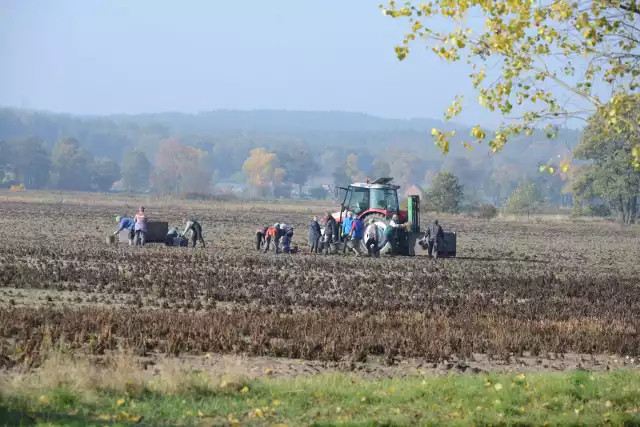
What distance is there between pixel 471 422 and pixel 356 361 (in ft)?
12.9

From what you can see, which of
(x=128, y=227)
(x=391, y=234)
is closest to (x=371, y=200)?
(x=391, y=234)

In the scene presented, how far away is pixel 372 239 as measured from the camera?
3559 centimetres

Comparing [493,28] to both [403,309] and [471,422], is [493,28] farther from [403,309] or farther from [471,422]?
[403,309]

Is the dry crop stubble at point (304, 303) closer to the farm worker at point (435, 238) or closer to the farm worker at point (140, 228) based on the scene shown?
the farm worker at point (140, 228)

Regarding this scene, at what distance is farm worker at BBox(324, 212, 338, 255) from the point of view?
118ft

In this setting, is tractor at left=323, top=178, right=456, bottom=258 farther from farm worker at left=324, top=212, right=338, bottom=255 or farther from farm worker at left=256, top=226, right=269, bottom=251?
farm worker at left=256, top=226, right=269, bottom=251

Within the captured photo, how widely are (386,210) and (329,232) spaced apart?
7.27 feet

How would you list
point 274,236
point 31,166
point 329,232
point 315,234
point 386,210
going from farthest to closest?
1. point 31,166
2. point 386,210
3. point 315,234
4. point 329,232
5. point 274,236

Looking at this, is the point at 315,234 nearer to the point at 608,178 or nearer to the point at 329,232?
the point at 329,232

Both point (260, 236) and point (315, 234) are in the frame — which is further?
point (260, 236)

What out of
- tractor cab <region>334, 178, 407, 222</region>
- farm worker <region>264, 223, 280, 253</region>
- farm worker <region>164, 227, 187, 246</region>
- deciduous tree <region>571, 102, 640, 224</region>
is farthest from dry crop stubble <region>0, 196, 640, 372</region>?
deciduous tree <region>571, 102, 640, 224</region>

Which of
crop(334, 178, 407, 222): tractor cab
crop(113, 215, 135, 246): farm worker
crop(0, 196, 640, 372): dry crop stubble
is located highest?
crop(334, 178, 407, 222): tractor cab

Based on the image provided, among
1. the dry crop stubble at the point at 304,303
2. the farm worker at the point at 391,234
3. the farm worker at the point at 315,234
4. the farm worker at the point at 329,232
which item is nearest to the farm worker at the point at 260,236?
the dry crop stubble at the point at 304,303

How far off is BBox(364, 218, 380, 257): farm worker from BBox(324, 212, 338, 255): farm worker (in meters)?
1.08
